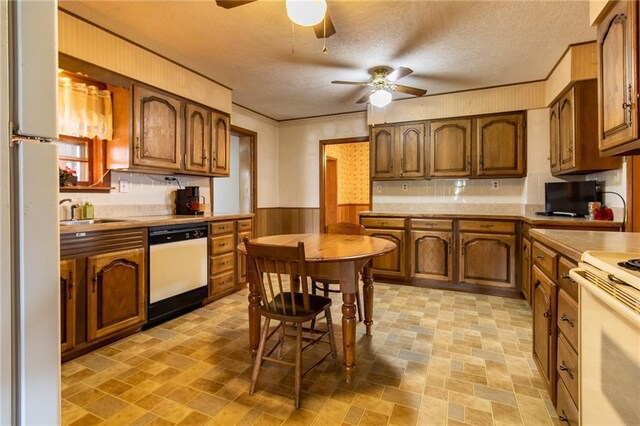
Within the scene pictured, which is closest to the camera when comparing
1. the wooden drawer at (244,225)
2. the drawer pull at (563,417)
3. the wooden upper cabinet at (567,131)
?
the drawer pull at (563,417)

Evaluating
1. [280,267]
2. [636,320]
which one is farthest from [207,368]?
[636,320]

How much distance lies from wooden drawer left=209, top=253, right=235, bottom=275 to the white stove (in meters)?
2.98

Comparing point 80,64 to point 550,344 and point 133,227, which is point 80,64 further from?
point 550,344

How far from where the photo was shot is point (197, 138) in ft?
11.4

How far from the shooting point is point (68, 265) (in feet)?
6.86

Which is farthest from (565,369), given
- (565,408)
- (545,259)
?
(545,259)

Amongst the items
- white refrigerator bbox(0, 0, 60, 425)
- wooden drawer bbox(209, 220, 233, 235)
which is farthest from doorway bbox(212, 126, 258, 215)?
white refrigerator bbox(0, 0, 60, 425)

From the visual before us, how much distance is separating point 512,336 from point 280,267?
80.7 inches

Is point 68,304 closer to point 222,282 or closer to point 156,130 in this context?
point 222,282

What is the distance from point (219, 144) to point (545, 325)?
348cm

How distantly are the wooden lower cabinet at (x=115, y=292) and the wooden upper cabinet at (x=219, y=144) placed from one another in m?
1.48

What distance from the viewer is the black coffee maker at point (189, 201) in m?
3.42

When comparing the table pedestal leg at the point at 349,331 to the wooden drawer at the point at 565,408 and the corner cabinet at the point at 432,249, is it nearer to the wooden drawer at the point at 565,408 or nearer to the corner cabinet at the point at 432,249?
the wooden drawer at the point at 565,408

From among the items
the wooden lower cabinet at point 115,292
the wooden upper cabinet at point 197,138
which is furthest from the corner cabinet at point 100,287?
the wooden upper cabinet at point 197,138
